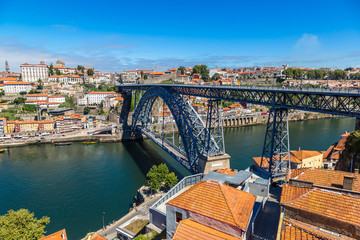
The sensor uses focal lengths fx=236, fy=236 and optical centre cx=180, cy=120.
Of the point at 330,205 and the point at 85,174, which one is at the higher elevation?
the point at 330,205

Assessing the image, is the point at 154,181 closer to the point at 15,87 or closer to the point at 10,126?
the point at 10,126

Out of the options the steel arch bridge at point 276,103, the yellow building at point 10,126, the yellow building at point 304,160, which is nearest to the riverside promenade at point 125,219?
the steel arch bridge at point 276,103

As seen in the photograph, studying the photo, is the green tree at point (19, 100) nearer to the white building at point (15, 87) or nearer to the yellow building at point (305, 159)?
the white building at point (15, 87)

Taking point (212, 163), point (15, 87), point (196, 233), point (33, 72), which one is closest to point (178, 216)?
point (196, 233)

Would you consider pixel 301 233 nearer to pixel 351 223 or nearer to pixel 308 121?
pixel 351 223

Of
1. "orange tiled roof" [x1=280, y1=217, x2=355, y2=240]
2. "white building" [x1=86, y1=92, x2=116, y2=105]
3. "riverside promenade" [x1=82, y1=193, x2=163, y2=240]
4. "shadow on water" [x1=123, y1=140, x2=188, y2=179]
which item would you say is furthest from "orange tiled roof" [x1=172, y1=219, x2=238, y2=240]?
"white building" [x1=86, y1=92, x2=116, y2=105]

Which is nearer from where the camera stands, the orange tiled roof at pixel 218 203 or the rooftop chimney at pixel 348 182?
the orange tiled roof at pixel 218 203
